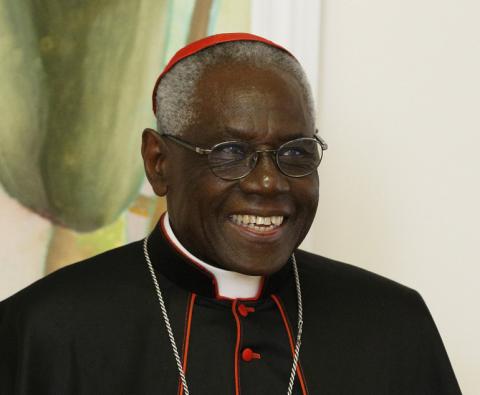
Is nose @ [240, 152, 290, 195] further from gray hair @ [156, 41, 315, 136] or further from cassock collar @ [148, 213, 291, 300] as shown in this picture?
cassock collar @ [148, 213, 291, 300]

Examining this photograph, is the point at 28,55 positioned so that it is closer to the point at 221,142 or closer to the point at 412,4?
the point at 221,142

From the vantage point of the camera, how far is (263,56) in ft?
7.47

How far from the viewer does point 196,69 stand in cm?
226

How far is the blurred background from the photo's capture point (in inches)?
112

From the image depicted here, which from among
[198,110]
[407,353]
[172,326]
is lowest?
[407,353]

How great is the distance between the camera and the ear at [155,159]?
234 cm

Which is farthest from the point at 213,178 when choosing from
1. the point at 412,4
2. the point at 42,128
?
the point at 412,4

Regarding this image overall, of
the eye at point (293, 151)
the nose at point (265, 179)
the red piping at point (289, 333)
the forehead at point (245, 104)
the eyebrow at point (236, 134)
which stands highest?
the forehead at point (245, 104)

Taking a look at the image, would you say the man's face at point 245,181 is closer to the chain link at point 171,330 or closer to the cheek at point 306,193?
the cheek at point 306,193

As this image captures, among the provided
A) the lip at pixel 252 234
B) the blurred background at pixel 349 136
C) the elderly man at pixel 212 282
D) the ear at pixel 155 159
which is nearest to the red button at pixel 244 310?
the elderly man at pixel 212 282

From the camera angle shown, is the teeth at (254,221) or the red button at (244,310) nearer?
the teeth at (254,221)

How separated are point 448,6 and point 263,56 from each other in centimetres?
133

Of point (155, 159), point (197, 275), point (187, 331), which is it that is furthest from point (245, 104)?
point (187, 331)

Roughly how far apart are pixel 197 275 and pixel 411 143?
51.5 inches
